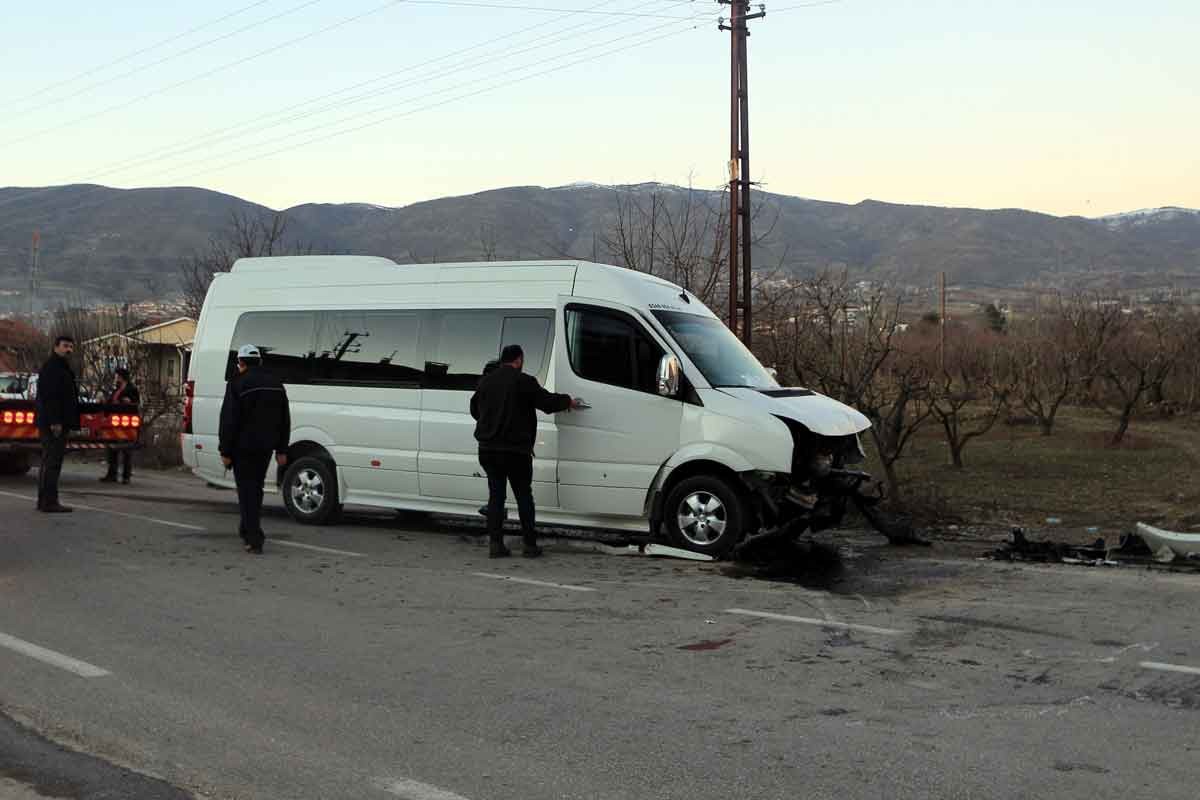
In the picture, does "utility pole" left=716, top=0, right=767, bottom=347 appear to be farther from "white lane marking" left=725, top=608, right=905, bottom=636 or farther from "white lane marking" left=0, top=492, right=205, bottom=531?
"white lane marking" left=725, top=608, right=905, bottom=636

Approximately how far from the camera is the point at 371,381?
41.0 feet

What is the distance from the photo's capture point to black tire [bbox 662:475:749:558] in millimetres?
10242

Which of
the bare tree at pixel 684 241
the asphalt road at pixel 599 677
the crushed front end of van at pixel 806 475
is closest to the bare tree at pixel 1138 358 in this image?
the bare tree at pixel 684 241

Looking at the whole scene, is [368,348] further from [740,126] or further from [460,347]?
[740,126]

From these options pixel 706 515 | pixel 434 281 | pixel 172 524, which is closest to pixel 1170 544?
pixel 706 515

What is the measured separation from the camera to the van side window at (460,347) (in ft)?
38.6

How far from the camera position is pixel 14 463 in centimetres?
1791

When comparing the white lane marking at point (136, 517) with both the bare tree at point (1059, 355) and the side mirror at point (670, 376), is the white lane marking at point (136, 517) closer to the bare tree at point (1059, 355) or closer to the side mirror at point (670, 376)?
the side mirror at point (670, 376)

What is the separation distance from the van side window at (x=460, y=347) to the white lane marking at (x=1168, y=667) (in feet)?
22.4

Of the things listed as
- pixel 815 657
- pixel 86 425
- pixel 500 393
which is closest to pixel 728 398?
pixel 500 393

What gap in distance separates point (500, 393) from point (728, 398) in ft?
6.41

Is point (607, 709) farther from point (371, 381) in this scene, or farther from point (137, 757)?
point (371, 381)

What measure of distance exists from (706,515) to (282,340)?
5.37 meters

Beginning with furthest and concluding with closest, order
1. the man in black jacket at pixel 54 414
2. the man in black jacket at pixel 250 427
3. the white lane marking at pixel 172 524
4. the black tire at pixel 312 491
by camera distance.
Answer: the man in black jacket at pixel 54 414
the black tire at pixel 312 491
the man in black jacket at pixel 250 427
the white lane marking at pixel 172 524
